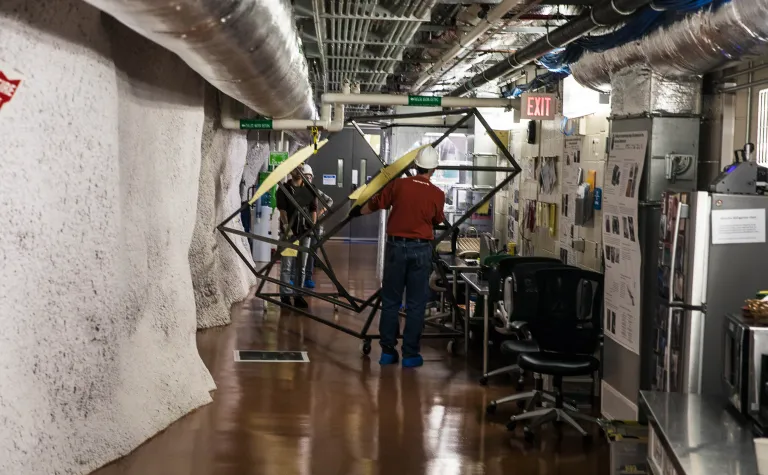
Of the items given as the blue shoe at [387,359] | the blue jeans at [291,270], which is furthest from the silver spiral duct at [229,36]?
the blue jeans at [291,270]

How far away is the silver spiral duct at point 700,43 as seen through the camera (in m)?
4.30

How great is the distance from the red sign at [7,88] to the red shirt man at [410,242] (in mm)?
4114

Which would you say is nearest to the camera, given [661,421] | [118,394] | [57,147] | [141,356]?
[661,421]

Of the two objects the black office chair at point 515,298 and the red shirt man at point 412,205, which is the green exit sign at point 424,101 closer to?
the red shirt man at point 412,205

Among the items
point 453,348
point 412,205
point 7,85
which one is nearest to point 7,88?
point 7,85

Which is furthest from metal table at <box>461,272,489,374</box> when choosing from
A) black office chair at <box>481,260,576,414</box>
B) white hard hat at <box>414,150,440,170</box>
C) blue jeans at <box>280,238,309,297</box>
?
blue jeans at <box>280,238,309,297</box>

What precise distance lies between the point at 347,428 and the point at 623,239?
211 cm

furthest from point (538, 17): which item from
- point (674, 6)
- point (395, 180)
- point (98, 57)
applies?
point (98, 57)

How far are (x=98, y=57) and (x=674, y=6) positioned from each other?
2.88 m

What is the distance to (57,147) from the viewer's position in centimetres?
407

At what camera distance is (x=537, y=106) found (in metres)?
8.14

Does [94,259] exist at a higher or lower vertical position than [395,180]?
lower

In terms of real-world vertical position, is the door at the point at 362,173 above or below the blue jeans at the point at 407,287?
above

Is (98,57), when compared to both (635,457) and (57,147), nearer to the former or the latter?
(57,147)
